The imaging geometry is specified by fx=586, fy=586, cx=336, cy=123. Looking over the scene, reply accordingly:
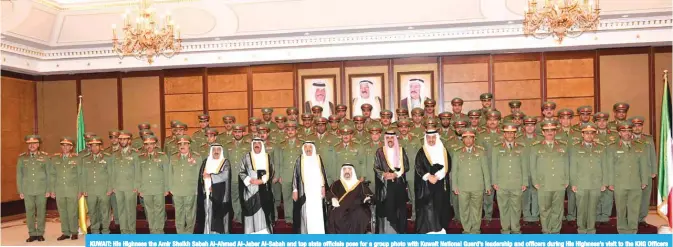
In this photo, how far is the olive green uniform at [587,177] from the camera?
736 centimetres

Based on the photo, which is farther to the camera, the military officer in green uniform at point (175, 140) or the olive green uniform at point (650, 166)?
the military officer in green uniform at point (175, 140)

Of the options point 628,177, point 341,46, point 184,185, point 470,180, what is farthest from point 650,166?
point 184,185

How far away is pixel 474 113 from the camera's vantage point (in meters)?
8.30

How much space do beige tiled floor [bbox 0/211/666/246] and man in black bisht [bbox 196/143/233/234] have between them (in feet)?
6.44

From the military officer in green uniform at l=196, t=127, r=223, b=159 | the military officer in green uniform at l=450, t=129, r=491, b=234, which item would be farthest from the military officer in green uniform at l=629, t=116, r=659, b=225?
the military officer in green uniform at l=196, t=127, r=223, b=159

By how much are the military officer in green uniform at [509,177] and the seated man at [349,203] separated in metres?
1.64

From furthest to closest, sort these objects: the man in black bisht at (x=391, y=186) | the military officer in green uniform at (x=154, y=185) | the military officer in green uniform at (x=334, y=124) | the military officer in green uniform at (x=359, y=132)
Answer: the military officer in green uniform at (x=334, y=124), the military officer in green uniform at (x=359, y=132), the military officer in green uniform at (x=154, y=185), the man in black bisht at (x=391, y=186)

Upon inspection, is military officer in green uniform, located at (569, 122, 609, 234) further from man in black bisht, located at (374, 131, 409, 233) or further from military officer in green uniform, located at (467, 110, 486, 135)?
man in black bisht, located at (374, 131, 409, 233)

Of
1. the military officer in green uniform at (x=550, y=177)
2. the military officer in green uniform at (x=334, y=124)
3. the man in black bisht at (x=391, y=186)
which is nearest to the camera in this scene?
the military officer in green uniform at (x=550, y=177)

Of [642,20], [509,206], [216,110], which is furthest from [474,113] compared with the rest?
[216,110]

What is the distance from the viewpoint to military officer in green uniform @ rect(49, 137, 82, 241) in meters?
8.62

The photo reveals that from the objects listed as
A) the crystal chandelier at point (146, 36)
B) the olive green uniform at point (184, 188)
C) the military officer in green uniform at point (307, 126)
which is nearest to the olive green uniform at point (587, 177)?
the military officer in green uniform at point (307, 126)

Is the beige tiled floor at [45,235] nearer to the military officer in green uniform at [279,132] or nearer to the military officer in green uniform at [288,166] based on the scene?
the military officer in green uniform at [288,166]

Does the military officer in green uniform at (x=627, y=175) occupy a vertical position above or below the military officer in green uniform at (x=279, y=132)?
below
